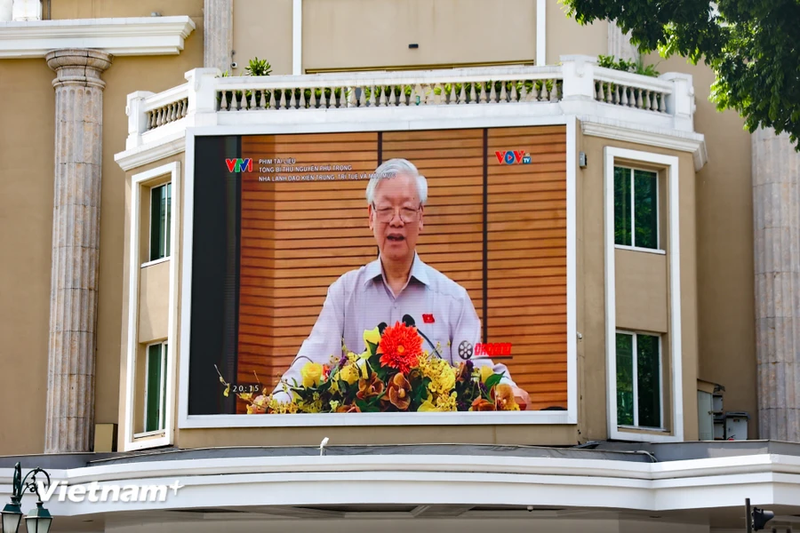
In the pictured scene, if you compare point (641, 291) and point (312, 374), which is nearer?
point (312, 374)

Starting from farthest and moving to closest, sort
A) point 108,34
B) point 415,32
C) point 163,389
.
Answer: point 108,34, point 415,32, point 163,389

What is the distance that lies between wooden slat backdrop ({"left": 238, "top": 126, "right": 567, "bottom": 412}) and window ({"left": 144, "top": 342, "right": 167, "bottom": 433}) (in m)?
2.45

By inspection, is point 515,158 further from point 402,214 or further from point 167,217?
point 167,217

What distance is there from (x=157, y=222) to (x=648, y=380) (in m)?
9.88

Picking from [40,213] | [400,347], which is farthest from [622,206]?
[40,213]

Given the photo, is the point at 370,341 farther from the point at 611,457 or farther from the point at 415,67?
the point at 415,67

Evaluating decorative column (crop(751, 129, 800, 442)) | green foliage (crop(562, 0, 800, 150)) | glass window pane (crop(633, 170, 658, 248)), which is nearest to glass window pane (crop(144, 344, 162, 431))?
glass window pane (crop(633, 170, 658, 248))

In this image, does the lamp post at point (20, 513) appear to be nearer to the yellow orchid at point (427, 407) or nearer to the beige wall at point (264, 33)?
the yellow orchid at point (427, 407)

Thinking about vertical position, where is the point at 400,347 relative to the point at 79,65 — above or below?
below

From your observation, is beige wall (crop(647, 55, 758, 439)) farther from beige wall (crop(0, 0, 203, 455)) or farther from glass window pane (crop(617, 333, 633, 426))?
beige wall (crop(0, 0, 203, 455))

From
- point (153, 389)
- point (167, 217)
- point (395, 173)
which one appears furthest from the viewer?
point (167, 217)

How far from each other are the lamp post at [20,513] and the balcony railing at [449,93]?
761 centimetres

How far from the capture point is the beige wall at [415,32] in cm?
3197

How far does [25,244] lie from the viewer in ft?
106
